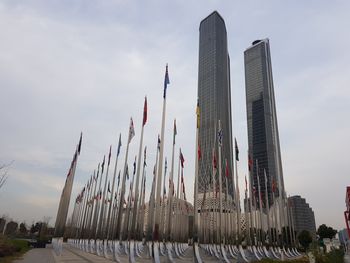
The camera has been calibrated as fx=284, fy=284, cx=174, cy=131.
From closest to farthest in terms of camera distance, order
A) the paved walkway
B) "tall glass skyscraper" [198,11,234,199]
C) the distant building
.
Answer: the paved walkway
the distant building
"tall glass skyscraper" [198,11,234,199]

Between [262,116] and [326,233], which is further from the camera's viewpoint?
[262,116]

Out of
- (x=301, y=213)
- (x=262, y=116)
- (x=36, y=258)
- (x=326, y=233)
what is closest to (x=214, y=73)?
(x=262, y=116)

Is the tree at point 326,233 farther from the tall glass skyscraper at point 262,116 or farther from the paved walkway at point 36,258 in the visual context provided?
the paved walkway at point 36,258

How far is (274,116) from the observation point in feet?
419

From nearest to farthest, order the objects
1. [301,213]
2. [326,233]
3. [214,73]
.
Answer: [326,233] → [301,213] → [214,73]

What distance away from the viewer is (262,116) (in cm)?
12538

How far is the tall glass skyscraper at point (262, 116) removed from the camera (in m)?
98.6

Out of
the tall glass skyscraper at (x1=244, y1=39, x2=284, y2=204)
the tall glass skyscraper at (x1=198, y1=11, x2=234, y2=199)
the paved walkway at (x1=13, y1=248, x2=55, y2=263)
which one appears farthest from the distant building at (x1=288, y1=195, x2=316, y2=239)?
the paved walkway at (x1=13, y1=248, x2=55, y2=263)

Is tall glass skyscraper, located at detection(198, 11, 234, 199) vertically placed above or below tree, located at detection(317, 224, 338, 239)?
above

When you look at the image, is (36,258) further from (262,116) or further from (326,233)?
(262,116)

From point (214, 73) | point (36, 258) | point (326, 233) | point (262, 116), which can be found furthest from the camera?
point (214, 73)

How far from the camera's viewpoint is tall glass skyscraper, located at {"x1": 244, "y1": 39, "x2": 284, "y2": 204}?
98.6 meters

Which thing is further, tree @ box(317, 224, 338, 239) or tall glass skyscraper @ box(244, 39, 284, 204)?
tall glass skyscraper @ box(244, 39, 284, 204)

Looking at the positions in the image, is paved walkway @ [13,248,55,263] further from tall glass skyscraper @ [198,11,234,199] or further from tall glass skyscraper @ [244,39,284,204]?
tall glass skyscraper @ [198,11,234,199]
